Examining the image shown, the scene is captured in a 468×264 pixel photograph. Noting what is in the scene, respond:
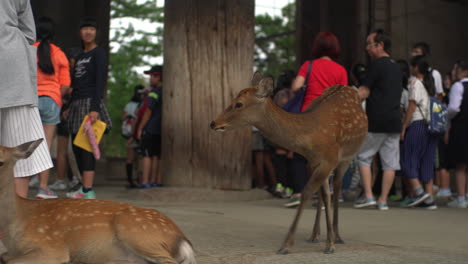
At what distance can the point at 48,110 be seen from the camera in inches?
256

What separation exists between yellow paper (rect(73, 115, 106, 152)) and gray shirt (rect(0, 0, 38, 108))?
2284mm

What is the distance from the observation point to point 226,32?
25.3 ft

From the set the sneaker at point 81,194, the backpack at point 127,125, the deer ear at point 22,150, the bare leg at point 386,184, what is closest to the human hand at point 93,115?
the sneaker at point 81,194

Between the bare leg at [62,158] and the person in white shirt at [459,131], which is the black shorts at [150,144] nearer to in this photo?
the bare leg at [62,158]

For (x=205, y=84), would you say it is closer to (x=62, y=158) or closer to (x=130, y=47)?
(x=62, y=158)

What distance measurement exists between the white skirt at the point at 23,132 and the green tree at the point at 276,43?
2473cm

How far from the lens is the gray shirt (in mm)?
4082

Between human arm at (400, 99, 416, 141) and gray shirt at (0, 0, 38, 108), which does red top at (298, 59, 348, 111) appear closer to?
human arm at (400, 99, 416, 141)

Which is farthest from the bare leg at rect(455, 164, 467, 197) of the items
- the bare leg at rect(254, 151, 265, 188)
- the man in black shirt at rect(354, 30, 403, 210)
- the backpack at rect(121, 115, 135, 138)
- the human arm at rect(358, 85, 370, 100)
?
the backpack at rect(121, 115, 135, 138)

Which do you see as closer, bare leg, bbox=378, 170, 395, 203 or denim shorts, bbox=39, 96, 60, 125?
denim shorts, bbox=39, 96, 60, 125

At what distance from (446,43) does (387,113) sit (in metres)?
5.72

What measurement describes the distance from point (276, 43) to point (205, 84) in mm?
23746

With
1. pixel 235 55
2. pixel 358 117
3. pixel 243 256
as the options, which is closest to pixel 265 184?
pixel 235 55

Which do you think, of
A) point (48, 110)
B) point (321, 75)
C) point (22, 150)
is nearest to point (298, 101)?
point (321, 75)
